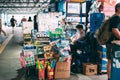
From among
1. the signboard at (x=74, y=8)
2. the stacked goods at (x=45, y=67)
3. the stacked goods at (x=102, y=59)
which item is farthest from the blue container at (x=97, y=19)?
the signboard at (x=74, y=8)

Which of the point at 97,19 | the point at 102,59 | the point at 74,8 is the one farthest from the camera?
the point at 74,8

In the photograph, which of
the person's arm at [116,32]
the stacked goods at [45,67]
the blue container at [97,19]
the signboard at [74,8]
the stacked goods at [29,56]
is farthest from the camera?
the signboard at [74,8]

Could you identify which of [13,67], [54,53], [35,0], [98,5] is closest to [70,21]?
[98,5]

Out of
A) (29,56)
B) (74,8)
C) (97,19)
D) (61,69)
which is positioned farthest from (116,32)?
(74,8)

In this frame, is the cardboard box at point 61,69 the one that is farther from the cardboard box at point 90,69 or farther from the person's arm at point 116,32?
the person's arm at point 116,32

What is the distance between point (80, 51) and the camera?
830 centimetres

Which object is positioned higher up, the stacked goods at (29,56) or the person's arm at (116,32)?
the person's arm at (116,32)

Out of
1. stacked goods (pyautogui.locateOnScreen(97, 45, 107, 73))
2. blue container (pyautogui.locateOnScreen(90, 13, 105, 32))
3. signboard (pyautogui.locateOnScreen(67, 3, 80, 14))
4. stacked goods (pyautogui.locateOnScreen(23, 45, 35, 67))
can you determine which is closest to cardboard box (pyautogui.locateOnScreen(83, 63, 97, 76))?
stacked goods (pyautogui.locateOnScreen(97, 45, 107, 73))

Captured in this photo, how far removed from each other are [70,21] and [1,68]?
6.01 meters

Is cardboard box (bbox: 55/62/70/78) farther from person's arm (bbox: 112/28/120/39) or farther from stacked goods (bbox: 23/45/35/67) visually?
person's arm (bbox: 112/28/120/39)

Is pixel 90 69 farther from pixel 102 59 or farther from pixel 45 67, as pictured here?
pixel 45 67

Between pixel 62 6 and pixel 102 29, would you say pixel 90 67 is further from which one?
pixel 62 6

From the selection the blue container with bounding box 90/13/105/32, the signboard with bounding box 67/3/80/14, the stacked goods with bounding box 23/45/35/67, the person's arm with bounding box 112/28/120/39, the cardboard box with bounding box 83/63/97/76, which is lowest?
the cardboard box with bounding box 83/63/97/76

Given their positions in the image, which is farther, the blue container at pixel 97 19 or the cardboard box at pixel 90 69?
the blue container at pixel 97 19
